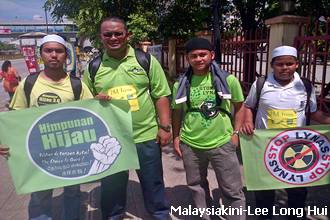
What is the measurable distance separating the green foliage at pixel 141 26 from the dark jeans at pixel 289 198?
19.5ft

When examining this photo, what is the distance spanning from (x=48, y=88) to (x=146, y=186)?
1.16 m

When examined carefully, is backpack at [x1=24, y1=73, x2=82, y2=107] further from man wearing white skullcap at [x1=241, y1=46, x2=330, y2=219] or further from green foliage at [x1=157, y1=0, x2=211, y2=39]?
green foliage at [x1=157, y1=0, x2=211, y2=39]

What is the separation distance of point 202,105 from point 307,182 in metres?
1.07

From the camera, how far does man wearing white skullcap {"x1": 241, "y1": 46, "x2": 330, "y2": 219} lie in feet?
8.70

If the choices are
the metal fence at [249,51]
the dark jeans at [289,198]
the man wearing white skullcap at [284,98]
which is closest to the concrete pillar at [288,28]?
the metal fence at [249,51]

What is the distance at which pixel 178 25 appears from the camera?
27.3 ft

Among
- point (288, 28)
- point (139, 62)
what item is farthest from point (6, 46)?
point (139, 62)

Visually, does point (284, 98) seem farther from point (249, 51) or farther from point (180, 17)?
point (180, 17)

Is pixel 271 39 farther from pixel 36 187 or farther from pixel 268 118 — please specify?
pixel 36 187

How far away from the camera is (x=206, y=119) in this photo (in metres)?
2.74

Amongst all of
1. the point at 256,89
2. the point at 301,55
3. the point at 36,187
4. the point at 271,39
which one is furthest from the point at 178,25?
the point at 36,187

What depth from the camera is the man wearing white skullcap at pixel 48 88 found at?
261 cm

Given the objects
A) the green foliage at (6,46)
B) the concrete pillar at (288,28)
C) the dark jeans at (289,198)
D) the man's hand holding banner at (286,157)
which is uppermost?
the green foliage at (6,46)

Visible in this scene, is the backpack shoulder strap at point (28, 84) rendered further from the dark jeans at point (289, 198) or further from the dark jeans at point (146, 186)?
the dark jeans at point (289, 198)
